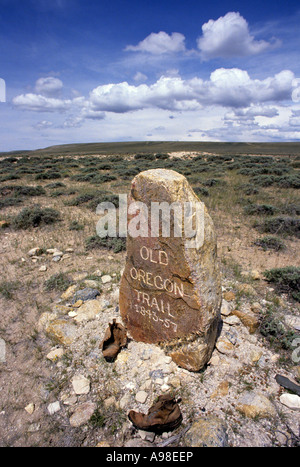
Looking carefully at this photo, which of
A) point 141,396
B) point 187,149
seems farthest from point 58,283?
point 187,149

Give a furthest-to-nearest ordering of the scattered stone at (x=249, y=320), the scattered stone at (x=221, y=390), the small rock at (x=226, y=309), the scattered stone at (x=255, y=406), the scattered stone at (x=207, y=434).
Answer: the small rock at (x=226, y=309) → the scattered stone at (x=249, y=320) → the scattered stone at (x=221, y=390) → the scattered stone at (x=255, y=406) → the scattered stone at (x=207, y=434)

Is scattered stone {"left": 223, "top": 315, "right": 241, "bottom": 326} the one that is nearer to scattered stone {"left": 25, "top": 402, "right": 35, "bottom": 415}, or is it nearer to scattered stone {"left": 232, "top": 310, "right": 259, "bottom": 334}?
scattered stone {"left": 232, "top": 310, "right": 259, "bottom": 334}

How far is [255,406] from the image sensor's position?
2715mm

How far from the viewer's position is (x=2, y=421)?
2.84 metres

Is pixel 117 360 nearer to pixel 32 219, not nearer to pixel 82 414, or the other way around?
pixel 82 414

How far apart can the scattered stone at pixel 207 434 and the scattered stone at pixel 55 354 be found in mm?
1975

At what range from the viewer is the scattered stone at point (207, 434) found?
2385 millimetres

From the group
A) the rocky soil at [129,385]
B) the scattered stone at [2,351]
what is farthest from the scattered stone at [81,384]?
the scattered stone at [2,351]

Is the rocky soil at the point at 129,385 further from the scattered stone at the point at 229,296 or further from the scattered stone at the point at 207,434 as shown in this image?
the scattered stone at the point at 229,296

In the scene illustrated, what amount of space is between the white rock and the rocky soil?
1 centimetres

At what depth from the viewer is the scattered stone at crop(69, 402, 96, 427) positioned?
2.74 metres
